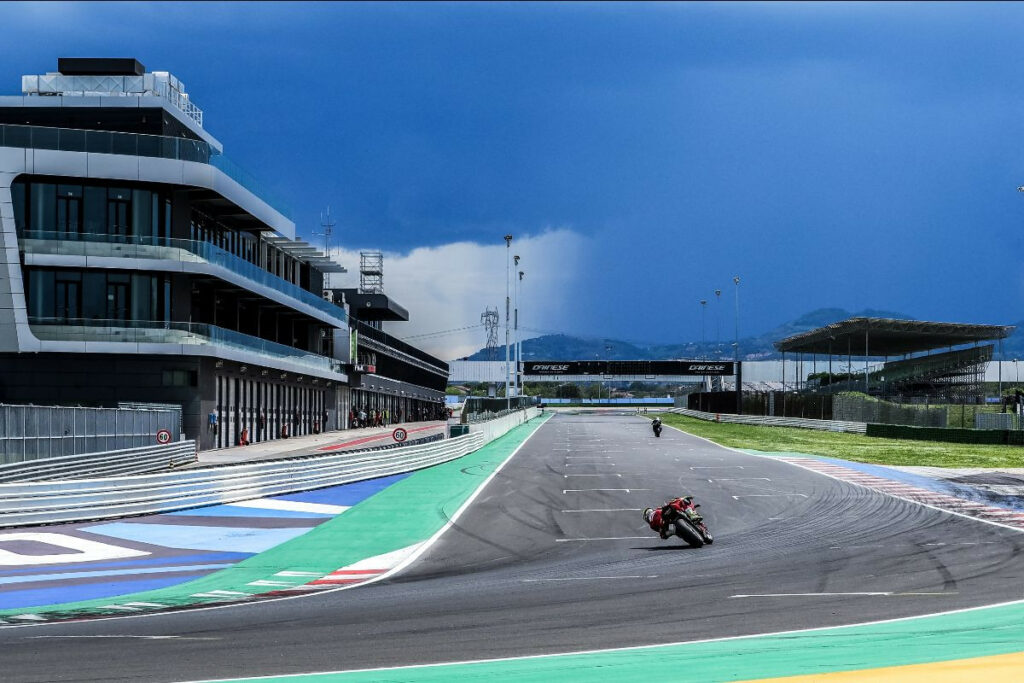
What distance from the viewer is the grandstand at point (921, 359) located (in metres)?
86.1

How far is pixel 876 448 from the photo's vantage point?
49656mm

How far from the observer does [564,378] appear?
185875 millimetres

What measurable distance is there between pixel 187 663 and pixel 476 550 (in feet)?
29.0

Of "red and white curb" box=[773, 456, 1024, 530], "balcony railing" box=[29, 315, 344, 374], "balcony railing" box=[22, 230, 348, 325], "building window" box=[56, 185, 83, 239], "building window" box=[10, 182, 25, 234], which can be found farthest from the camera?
"building window" box=[56, 185, 83, 239]

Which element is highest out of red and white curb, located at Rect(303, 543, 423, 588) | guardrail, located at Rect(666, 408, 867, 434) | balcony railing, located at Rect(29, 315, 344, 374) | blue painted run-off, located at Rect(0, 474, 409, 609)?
balcony railing, located at Rect(29, 315, 344, 374)

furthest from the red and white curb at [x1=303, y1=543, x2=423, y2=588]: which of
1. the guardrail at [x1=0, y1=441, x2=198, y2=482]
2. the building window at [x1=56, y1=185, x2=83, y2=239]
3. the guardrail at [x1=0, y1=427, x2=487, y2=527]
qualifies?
the building window at [x1=56, y1=185, x2=83, y2=239]

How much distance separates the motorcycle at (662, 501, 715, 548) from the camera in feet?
58.7

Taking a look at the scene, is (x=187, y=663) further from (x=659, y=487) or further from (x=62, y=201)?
(x=62, y=201)

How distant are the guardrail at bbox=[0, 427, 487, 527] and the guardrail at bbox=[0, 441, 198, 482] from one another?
1.67 metres

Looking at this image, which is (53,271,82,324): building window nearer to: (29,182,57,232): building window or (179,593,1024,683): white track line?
(29,182,57,232): building window

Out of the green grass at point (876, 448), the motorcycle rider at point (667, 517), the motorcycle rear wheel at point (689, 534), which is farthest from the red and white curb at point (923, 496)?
the motorcycle rider at point (667, 517)

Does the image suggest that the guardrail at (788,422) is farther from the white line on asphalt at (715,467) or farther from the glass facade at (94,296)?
the glass facade at (94,296)

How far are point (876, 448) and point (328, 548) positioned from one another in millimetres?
37739

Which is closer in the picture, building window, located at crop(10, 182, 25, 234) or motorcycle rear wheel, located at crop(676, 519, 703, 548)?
motorcycle rear wheel, located at crop(676, 519, 703, 548)
